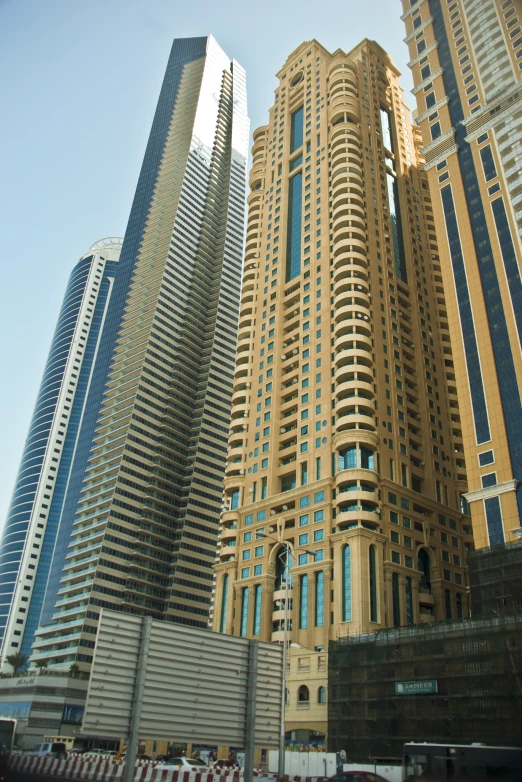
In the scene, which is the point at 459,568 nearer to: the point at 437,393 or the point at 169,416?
the point at 437,393

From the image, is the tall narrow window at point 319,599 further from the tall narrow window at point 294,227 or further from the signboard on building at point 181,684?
the signboard on building at point 181,684

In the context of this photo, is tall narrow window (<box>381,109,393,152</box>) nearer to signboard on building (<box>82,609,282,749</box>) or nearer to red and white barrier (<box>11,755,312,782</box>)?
red and white barrier (<box>11,755,312,782</box>)

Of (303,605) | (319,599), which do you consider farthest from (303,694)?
(319,599)

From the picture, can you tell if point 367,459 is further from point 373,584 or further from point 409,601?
point 409,601

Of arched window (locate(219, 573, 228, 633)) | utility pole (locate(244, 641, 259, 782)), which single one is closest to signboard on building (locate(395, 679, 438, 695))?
arched window (locate(219, 573, 228, 633))

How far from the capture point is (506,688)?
47.2m

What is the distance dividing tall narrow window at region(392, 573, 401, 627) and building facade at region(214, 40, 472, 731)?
0.74 ft

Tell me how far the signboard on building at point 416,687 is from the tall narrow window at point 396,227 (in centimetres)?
6759

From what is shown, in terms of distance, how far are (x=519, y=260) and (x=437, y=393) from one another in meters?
28.8

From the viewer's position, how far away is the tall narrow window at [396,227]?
354 feet

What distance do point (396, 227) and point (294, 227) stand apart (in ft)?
57.7

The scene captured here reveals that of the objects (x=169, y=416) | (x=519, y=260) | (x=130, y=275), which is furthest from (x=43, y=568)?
(x=519, y=260)

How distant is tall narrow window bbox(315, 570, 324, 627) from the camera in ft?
240

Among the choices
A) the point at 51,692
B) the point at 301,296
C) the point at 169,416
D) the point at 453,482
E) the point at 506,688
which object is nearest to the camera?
the point at 506,688
